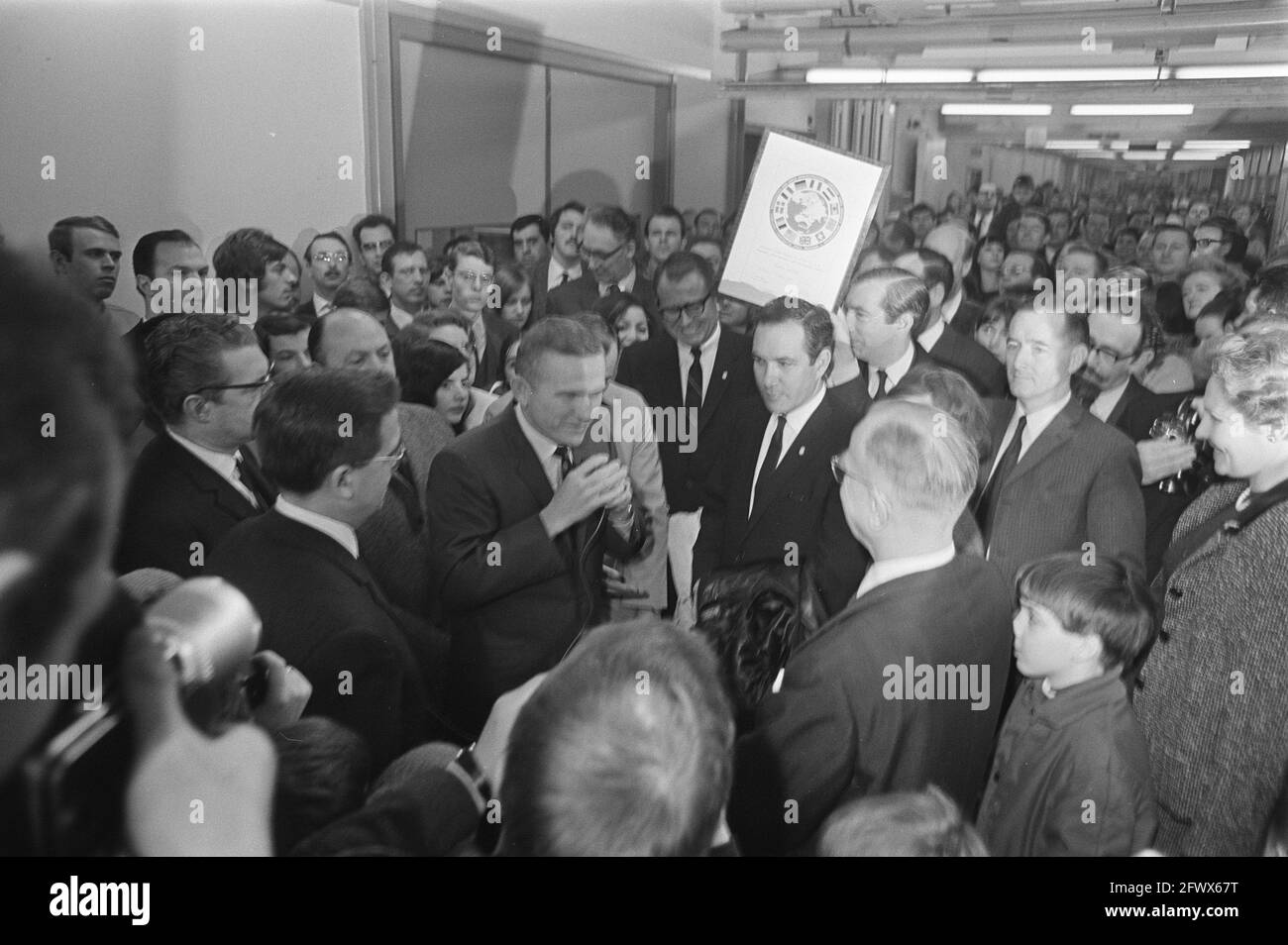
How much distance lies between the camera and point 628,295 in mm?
1911

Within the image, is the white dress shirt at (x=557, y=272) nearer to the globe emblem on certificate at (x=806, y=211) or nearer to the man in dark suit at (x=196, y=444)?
the globe emblem on certificate at (x=806, y=211)

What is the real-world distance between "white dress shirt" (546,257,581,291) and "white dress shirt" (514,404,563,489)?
0.31 metres

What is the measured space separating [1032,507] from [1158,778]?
1.69 ft

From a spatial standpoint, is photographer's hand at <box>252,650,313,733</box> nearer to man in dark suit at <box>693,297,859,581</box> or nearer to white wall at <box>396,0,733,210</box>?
man in dark suit at <box>693,297,859,581</box>

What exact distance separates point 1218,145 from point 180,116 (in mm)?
2267

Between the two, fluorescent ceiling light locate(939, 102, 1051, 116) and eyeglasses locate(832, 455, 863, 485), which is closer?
eyeglasses locate(832, 455, 863, 485)

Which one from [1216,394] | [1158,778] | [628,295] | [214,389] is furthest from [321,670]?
[1216,394]

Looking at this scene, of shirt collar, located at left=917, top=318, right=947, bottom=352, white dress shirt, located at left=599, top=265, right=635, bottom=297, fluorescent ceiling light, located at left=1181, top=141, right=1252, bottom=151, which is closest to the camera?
white dress shirt, located at left=599, top=265, right=635, bottom=297

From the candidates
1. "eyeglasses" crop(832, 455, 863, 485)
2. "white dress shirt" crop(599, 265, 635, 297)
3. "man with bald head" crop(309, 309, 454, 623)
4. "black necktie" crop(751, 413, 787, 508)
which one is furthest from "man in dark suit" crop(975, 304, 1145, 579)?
"man with bald head" crop(309, 309, 454, 623)

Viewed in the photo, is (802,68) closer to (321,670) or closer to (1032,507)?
(1032,507)

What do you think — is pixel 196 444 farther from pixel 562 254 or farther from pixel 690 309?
pixel 690 309

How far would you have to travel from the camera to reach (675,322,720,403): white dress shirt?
1.80 metres

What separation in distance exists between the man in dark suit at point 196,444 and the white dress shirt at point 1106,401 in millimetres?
1557

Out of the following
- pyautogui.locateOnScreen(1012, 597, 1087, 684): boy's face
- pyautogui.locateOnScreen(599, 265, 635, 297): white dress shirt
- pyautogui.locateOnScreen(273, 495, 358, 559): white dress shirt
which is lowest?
pyautogui.locateOnScreen(1012, 597, 1087, 684): boy's face
